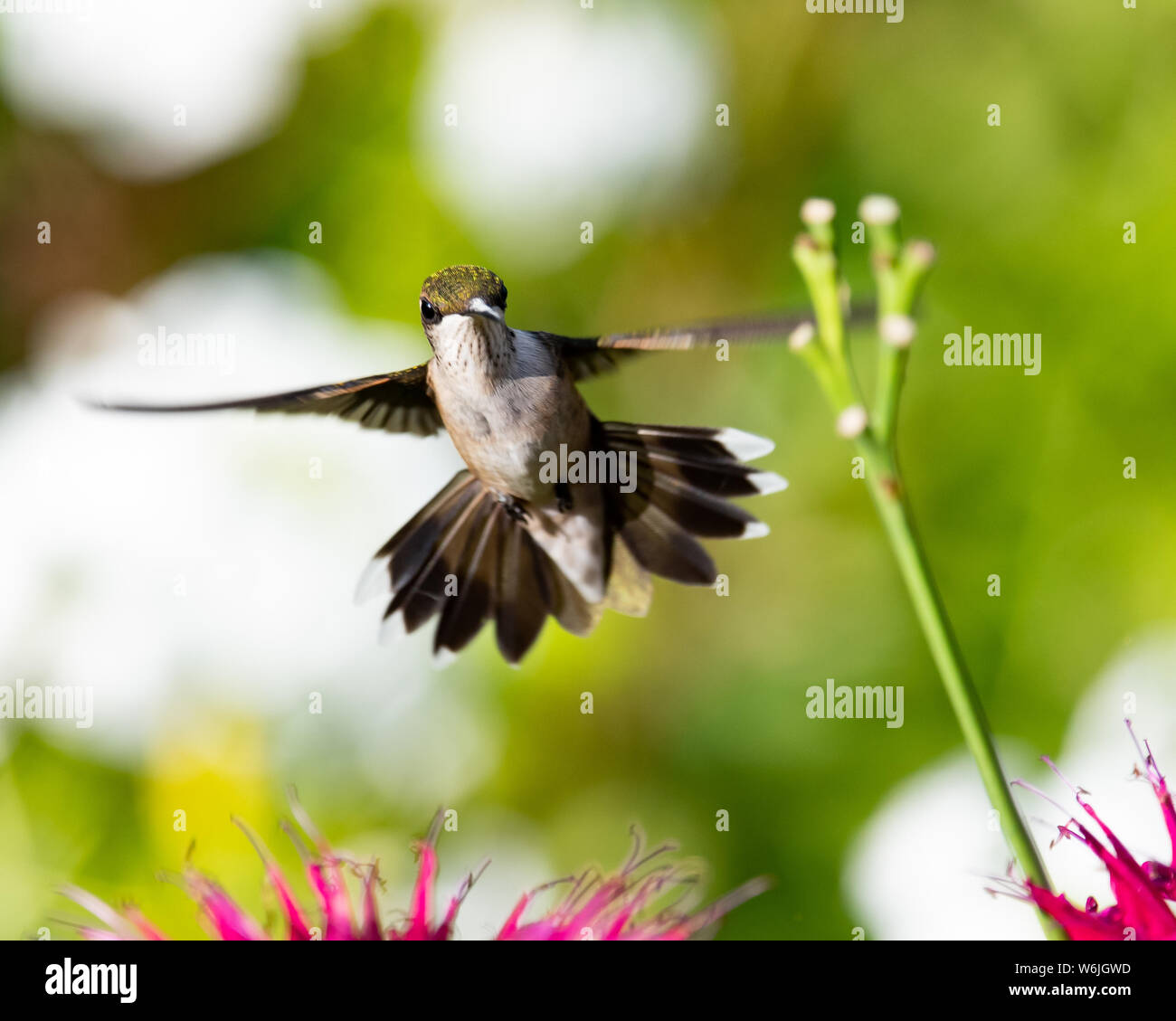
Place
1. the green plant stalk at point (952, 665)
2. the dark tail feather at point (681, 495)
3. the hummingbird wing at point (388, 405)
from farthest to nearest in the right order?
1. the dark tail feather at point (681, 495)
2. the hummingbird wing at point (388, 405)
3. the green plant stalk at point (952, 665)

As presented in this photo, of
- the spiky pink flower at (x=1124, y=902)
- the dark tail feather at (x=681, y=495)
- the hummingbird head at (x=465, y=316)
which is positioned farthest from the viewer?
the dark tail feather at (x=681, y=495)

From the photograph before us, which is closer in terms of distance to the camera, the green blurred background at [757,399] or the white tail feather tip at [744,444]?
the white tail feather tip at [744,444]

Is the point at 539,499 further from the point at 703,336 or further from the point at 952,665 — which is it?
the point at 952,665

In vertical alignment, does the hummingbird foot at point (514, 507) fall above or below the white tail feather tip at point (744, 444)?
below

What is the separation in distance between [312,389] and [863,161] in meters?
1.71

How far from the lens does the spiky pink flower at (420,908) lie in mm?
1188

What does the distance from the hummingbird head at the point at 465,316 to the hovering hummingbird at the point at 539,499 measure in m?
0.02

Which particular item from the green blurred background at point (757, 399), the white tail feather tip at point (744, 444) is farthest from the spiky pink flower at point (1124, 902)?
the green blurred background at point (757, 399)

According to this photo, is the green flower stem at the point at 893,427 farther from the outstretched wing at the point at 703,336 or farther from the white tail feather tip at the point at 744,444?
the white tail feather tip at the point at 744,444

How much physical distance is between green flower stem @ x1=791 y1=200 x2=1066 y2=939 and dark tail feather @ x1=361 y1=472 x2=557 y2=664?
100cm

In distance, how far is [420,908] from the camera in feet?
3.99

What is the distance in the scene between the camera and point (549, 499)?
162 cm
